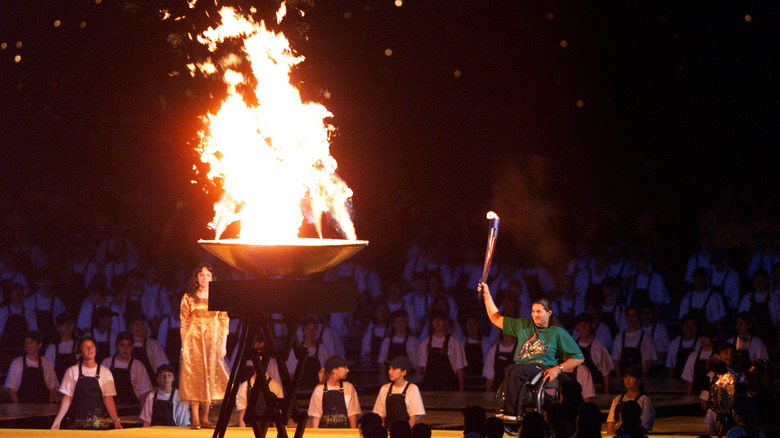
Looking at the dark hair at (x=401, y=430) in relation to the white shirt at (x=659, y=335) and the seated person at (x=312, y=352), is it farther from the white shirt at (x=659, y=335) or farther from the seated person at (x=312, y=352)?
the white shirt at (x=659, y=335)

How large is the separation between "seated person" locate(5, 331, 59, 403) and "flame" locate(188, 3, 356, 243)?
16.4ft

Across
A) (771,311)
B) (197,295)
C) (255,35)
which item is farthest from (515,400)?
(771,311)

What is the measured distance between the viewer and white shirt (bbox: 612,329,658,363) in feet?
41.7

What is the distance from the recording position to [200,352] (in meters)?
9.42

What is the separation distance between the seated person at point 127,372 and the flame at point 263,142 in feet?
13.7

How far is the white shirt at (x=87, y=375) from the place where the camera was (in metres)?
10.5

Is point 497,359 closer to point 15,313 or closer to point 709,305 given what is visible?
point 709,305

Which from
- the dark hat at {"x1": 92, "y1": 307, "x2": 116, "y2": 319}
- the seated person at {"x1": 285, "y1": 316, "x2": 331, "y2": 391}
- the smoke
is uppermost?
the smoke

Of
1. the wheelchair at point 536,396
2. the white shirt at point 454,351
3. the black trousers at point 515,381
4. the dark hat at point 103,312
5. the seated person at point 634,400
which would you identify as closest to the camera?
the wheelchair at point 536,396

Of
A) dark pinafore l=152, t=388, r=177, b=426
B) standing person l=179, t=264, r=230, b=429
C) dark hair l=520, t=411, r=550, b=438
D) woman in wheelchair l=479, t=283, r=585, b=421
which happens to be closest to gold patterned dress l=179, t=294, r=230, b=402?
standing person l=179, t=264, r=230, b=429

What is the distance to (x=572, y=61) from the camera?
16.7 meters

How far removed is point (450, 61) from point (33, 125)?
243 inches

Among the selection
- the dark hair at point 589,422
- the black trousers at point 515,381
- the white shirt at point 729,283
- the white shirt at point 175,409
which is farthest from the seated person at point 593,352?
the dark hair at point 589,422

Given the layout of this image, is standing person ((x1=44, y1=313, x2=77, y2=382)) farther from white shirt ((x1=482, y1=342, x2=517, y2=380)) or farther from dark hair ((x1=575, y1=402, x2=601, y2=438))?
dark hair ((x1=575, y1=402, x2=601, y2=438))
